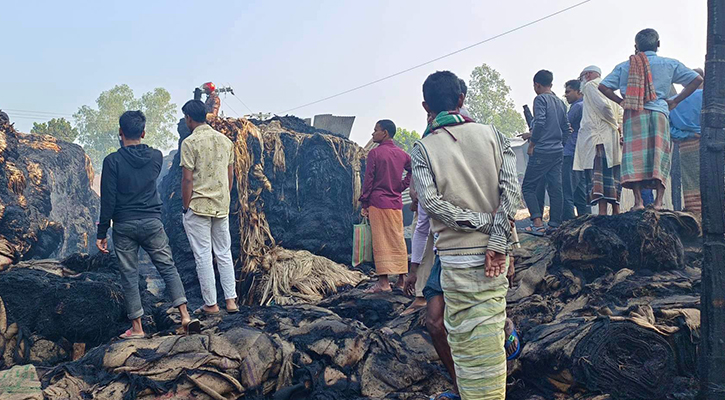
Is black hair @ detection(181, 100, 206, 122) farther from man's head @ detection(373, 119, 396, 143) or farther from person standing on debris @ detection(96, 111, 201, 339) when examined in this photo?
man's head @ detection(373, 119, 396, 143)

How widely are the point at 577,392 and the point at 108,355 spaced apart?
11.5ft

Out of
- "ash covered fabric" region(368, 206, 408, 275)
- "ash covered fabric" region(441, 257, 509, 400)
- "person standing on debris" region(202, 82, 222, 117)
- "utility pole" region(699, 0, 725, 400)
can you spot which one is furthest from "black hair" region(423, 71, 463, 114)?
"person standing on debris" region(202, 82, 222, 117)

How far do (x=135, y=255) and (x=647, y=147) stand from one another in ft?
17.5

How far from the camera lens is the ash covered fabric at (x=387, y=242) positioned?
6738mm

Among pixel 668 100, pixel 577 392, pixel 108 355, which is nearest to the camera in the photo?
pixel 577 392

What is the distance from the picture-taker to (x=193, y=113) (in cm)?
534

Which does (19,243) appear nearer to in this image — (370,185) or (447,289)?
(370,185)

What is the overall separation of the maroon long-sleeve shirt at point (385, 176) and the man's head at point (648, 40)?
2.90 meters

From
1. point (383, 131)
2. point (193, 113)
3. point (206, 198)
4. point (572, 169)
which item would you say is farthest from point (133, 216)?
point (572, 169)

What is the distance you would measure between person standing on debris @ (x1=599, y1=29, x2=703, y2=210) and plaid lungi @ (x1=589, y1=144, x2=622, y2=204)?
31 centimetres

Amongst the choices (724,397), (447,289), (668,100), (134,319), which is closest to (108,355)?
(134,319)

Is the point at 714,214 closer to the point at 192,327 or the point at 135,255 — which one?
the point at 192,327

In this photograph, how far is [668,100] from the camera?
6.03m

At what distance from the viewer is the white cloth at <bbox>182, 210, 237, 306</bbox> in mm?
5191
